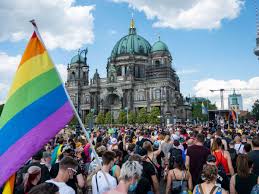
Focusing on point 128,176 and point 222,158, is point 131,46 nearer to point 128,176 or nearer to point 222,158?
point 222,158

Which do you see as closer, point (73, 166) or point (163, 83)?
point (73, 166)

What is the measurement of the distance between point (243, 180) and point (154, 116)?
204 ft

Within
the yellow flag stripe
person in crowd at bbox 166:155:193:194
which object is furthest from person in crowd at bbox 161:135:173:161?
the yellow flag stripe

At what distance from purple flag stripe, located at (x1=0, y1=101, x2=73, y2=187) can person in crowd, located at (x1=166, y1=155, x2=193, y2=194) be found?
2.77 metres

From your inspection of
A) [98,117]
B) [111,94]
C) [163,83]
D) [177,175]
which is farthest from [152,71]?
[177,175]

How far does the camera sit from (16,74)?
13.8 ft

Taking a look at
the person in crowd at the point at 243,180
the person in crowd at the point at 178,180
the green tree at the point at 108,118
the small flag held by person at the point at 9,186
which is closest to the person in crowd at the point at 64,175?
the small flag held by person at the point at 9,186

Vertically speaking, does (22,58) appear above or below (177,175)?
above

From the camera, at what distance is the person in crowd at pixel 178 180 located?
5733 mm

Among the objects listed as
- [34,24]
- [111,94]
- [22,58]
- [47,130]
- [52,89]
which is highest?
[111,94]

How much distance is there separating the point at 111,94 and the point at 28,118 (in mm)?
78528

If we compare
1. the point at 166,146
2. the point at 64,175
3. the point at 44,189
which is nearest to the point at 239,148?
the point at 166,146

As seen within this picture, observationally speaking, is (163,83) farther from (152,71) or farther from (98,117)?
(98,117)

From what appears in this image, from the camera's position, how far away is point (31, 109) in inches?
158
